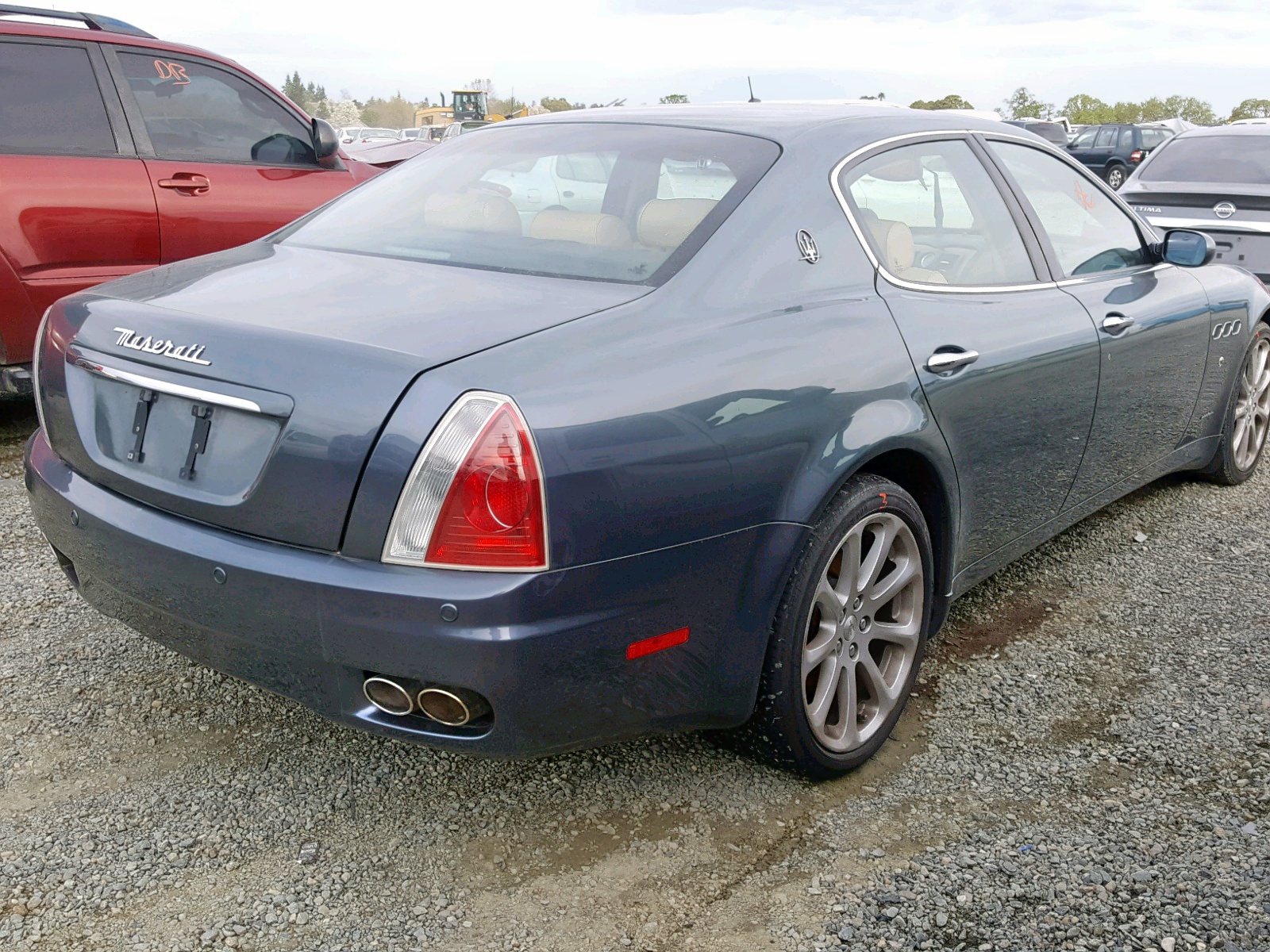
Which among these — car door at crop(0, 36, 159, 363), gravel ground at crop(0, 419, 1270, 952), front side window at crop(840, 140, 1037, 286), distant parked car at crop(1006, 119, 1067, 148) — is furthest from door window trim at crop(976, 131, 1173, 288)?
distant parked car at crop(1006, 119, 1067, 148)

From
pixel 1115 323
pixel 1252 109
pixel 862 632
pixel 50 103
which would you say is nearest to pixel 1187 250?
pixel 1115 323

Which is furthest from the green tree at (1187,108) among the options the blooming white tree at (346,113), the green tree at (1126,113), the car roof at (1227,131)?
the car roof at (1227,131)

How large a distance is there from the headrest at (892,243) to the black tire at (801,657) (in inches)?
22.4

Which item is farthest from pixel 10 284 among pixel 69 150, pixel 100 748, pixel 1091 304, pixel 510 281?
pixel 1091 304

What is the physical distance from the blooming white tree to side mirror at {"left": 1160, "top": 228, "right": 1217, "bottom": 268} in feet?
308

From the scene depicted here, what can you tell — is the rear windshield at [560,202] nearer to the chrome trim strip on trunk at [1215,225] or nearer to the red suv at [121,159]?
the red suv at [121,159]

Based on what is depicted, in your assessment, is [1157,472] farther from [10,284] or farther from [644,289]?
[10,284]

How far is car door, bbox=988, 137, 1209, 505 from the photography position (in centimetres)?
361

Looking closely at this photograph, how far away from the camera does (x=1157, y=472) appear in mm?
4316

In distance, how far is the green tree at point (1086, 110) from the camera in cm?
8819

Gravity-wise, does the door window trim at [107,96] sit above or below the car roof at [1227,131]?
above

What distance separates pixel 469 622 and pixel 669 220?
111 centimetres

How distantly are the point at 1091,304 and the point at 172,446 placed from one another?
2.65 m

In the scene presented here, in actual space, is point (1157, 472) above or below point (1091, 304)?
below
